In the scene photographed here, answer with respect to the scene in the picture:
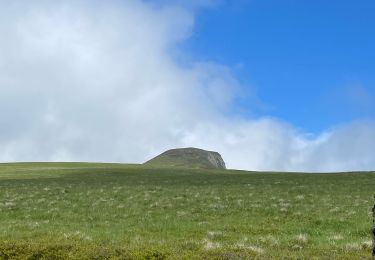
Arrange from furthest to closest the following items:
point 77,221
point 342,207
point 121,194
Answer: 1. point 121,194
2. point 342,207
3. point 77,221

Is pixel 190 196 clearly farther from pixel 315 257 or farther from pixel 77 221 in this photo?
pixel 315 257

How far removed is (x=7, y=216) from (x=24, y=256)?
15.0 metres

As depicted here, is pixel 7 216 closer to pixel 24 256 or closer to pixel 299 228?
pixel 24 256

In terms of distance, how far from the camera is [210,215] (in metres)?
26.4

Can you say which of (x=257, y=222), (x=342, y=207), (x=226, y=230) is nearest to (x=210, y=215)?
(x=257, y=222)

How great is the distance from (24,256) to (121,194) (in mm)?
24813

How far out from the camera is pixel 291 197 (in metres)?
35.4

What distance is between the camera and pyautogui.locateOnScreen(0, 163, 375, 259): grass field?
569 inches

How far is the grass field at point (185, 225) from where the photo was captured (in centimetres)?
1446

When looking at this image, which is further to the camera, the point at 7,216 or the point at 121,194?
the point at 121,194

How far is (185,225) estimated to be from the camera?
22297 mm

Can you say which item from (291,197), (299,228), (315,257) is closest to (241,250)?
(315,257)

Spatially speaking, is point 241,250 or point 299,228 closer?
point 241,250

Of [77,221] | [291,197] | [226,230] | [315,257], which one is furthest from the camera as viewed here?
[291,197]
